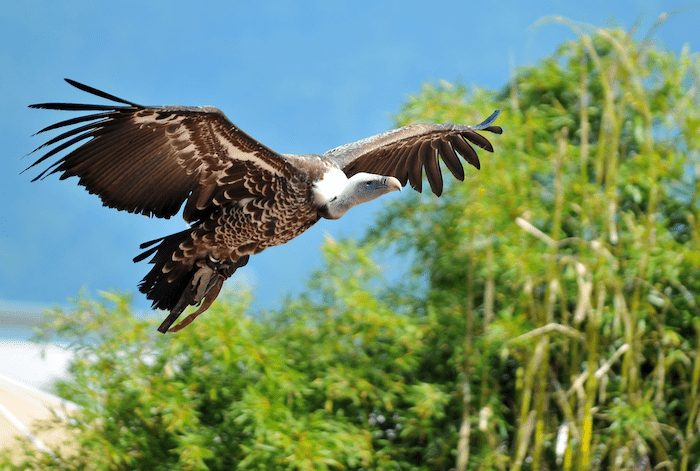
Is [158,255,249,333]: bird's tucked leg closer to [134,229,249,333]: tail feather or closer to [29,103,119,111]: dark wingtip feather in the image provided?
[134,229,249,333]: tail feather

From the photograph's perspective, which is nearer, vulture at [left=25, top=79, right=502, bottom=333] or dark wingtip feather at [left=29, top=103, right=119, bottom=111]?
dark wingtip feather at [left=29, top=103, right=119, bottom=111]

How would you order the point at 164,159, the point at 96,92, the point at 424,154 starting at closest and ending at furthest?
the point at 96,92, the point at 164,159, the point at 424,154

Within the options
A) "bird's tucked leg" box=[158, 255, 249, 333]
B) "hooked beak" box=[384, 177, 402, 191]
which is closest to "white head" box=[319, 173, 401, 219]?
"hooked beak" box=[384, 177, 402, 191]

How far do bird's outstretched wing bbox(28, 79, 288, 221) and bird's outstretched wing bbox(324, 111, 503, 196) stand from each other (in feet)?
1.78

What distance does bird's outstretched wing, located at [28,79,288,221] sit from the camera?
7.64 feet

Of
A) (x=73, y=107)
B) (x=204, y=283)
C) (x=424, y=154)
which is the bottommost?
(x=204, y=283)

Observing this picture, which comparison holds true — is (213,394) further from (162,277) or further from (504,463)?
(162,277)

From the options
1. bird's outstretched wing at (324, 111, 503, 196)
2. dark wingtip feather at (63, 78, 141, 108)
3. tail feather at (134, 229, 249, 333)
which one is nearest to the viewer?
dark wingtip feather at (63, 78, 141, 108)

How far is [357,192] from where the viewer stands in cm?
231

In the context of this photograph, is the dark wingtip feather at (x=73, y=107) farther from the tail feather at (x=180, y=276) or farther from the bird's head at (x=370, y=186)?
the bird's head at (x=370, y=186)

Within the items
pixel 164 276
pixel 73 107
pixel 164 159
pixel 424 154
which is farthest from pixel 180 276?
pixel 424 154

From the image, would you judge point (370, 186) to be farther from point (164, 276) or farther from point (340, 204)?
point (164, 276)

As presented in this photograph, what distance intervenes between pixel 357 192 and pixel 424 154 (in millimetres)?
829

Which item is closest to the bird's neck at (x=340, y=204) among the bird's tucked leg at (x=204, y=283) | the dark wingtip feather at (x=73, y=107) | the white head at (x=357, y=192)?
the white head at (x=357, y=192)
